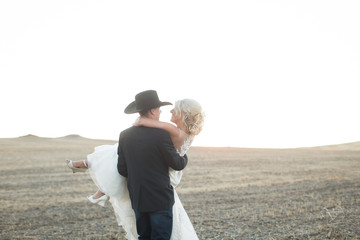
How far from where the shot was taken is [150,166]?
348 centimetres

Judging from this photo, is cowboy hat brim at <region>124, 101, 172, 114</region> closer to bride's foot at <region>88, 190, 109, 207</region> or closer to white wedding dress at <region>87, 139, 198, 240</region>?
white wedding dress at <region>87, 139, 198, 240</region>

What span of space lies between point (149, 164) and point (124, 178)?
2.27ft

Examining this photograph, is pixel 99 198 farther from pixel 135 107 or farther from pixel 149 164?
pixel 135 107

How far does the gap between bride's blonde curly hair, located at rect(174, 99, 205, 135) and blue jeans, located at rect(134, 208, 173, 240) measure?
37.2 inches

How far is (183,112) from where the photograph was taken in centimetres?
355

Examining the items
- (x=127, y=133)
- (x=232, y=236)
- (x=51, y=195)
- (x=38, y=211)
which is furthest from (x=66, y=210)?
(x=127, y=133)

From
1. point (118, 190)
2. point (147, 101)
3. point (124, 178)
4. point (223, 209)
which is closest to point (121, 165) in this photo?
point (124, 178)

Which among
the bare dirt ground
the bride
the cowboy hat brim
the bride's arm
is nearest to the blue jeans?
the bride

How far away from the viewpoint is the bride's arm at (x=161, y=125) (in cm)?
342

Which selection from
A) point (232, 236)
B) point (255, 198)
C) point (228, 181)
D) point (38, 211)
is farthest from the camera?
point (228, 181)

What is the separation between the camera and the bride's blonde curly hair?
3.53 meters

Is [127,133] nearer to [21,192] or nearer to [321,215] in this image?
[321,215]

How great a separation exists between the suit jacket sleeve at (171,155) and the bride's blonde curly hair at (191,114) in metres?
0.30

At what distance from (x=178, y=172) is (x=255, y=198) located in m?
9.68
